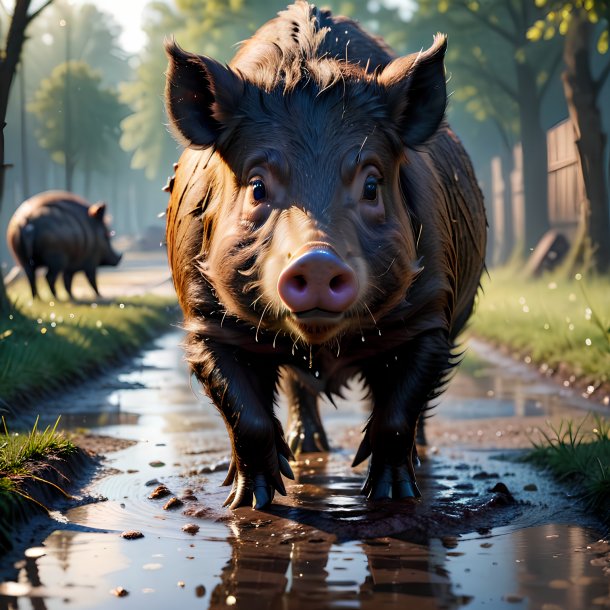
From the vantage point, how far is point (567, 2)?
43.3ft

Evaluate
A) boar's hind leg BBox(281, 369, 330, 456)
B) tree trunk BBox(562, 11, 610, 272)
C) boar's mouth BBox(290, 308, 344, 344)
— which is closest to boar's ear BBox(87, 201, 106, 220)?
tree trunk BBox(562, 11, 610, 272)

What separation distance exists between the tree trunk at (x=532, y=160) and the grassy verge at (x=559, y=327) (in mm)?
5148

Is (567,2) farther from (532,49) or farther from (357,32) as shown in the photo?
(532,49)

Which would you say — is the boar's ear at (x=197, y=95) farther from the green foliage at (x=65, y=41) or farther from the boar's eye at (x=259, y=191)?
the green foliage at (x=65, y=41)

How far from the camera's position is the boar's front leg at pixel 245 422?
5023 mm

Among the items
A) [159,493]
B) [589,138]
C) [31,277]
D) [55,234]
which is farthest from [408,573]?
[55,234]

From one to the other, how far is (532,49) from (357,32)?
63.5ft

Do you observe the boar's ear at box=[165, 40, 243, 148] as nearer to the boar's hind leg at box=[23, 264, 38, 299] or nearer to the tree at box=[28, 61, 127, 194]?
the boar's hind leg at box=[23, 264, 38, 299]

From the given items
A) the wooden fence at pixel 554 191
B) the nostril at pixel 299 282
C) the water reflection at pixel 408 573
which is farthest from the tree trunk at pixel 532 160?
the nostril at pixel 299 282

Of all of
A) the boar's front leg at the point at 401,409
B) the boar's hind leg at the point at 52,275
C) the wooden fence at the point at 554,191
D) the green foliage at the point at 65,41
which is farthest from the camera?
the green foliage at the point at 65,41

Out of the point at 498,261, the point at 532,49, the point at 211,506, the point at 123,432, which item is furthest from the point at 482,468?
the point at 498,261

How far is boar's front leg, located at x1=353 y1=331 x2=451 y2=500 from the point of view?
516cm

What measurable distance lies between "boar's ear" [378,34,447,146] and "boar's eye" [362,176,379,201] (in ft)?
1.32

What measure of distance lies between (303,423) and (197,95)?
2.69m
